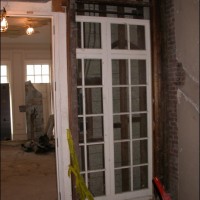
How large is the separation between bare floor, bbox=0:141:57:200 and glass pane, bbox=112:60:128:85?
2070mm

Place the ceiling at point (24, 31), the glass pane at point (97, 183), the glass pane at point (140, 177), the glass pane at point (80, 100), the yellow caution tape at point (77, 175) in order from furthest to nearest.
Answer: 1. the ceiling at point (24, 31)
2. the glass pane at point (140, 177)
3. the glass pane at point (97, 183)
4. the glass pane at point (80, 100)
5. the yellow caution tape at point (77, 175)

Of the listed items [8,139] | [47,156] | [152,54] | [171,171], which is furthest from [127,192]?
[8,139]

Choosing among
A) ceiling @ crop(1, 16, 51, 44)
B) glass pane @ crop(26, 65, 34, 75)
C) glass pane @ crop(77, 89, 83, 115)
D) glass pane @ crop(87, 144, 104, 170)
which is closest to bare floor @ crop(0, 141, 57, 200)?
glass pane @ crop(87, 144, 104, 170)

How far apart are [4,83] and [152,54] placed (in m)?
6.51

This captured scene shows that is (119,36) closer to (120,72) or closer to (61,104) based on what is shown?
(120,72)

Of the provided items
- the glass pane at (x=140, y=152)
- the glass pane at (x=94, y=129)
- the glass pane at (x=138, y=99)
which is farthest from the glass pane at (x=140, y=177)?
the glass pane at (x=138, y=99)

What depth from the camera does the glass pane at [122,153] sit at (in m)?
4.08

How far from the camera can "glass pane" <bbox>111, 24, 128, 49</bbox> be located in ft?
13.1

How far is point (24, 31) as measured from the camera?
26.0 ft

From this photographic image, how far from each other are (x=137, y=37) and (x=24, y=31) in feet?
15.5

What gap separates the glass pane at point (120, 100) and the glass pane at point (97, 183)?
3.02ft

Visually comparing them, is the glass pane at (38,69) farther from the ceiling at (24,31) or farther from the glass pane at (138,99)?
the glass pane at (138,99)

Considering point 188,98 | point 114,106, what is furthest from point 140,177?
point 188,98

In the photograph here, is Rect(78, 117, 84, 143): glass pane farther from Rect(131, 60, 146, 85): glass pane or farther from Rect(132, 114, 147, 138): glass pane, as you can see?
Rect(131, 60, 146, 85): glass pane
